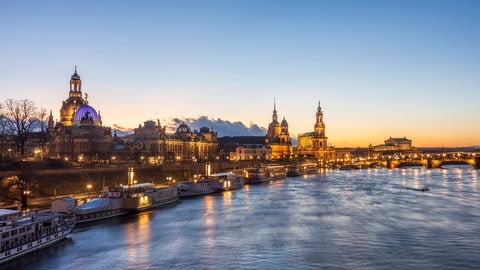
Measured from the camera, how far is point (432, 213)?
56.7 metres

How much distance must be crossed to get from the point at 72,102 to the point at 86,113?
41.0ft

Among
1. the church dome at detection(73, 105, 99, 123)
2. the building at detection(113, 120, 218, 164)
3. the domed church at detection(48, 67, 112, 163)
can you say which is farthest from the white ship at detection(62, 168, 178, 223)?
Answer: the church dome at detection(73, 105, 99, 123)

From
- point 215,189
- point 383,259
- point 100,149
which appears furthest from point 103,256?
point 100,149

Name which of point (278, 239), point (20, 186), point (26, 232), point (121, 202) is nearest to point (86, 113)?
point (20, 186)

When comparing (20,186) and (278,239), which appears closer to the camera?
(278,239)

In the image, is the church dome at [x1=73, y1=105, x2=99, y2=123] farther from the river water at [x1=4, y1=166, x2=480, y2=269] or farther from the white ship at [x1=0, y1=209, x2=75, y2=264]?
the white ship at [x1=0, y1=209, x2=75, y2=264]

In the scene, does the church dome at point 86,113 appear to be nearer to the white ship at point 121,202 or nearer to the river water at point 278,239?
the white ship at point 121,202

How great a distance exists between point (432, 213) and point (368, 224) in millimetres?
11814

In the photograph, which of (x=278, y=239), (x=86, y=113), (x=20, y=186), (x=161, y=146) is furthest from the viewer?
(x=161, y=146)

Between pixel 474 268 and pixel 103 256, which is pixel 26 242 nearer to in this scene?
pixel 103 256

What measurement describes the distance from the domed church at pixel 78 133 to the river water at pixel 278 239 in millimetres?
45397

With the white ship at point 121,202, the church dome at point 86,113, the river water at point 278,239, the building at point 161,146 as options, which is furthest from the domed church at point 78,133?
the river water at point 278,239

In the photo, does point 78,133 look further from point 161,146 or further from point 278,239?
point 278,239

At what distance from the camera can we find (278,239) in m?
41.7
